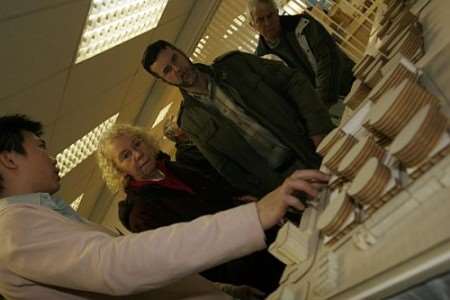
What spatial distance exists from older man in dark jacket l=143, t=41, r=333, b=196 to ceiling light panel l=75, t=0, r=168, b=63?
0.38m

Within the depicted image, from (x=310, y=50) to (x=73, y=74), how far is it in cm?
124

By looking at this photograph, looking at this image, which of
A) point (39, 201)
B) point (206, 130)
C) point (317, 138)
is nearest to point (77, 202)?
point (206, 130)

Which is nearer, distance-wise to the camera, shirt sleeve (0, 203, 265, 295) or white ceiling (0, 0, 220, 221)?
shirt sleeve (0, 203, 265, 295)

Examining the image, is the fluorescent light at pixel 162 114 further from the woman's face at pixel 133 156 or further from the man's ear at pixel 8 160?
the man's ear at pixel 8 160

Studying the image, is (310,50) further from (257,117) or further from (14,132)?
(14,132)

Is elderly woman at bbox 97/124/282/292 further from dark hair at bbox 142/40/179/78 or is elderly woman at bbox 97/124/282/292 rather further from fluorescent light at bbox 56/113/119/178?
fluorescent light at bbox 56/113/119/178

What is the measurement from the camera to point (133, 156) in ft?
6.77

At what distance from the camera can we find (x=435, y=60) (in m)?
0.90

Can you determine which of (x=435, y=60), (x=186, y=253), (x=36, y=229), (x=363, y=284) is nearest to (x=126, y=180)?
(x=36, y=229)

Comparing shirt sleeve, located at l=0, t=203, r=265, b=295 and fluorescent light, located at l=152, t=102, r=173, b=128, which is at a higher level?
shirt sleeve, located at l=0, t=203, r=265, b=295

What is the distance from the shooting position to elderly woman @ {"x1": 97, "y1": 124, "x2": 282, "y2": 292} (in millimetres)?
1939

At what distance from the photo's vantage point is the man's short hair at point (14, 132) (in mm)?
1343

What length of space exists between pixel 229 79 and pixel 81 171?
5.93 ft

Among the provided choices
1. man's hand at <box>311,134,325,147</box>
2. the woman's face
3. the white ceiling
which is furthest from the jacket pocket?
the white ceiling
